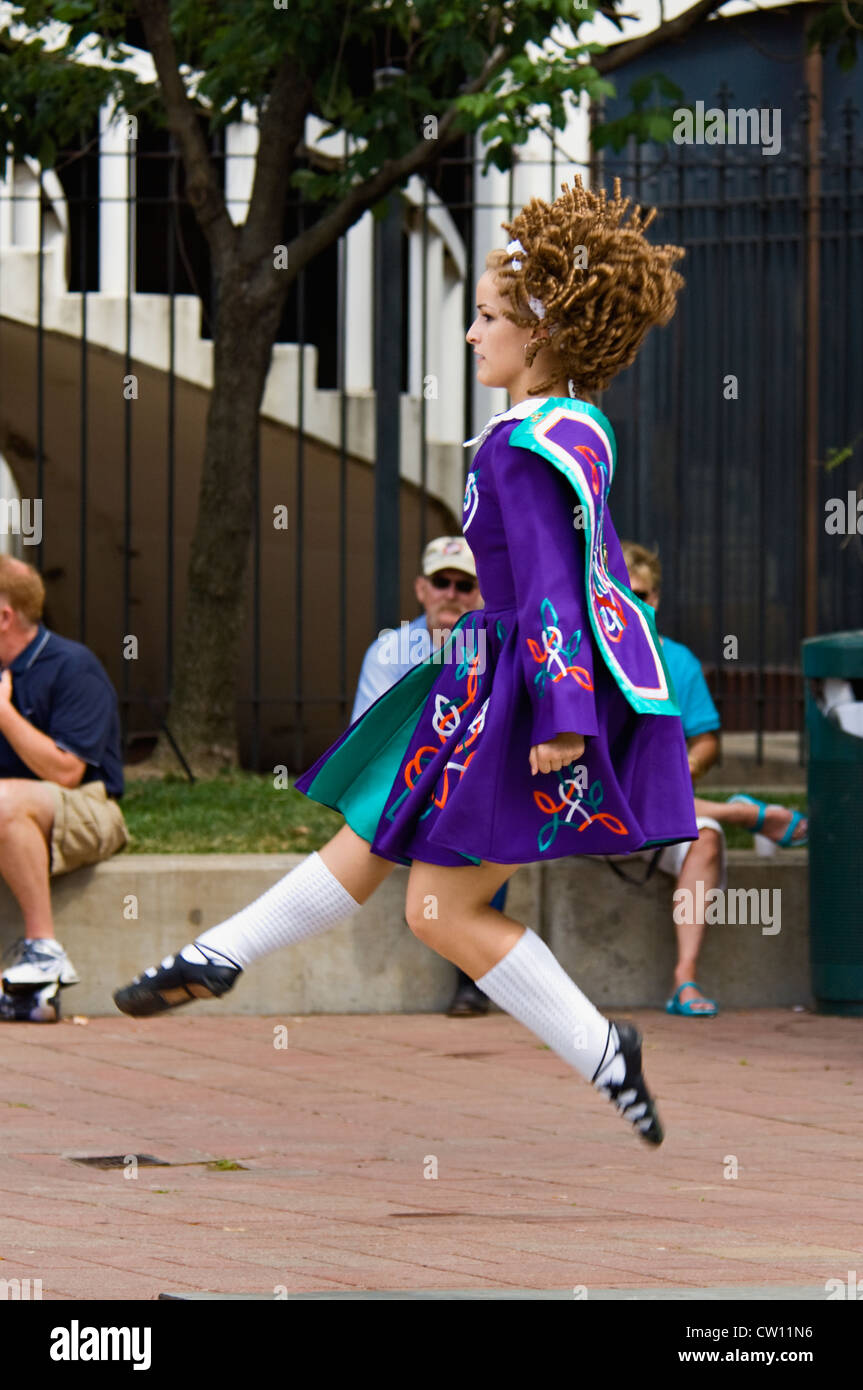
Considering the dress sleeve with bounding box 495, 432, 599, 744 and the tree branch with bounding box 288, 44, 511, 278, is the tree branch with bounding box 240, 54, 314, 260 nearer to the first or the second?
the tree branch with bounding box 288, 44, 511, 278

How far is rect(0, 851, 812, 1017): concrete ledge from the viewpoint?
7.06 meters

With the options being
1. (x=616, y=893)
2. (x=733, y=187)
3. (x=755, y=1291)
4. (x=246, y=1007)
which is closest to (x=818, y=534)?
(x=733, y=187)

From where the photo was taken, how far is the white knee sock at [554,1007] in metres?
4.17

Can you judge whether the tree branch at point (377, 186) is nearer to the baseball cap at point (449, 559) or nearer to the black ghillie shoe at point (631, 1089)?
the baseball cap at point (449, 559)

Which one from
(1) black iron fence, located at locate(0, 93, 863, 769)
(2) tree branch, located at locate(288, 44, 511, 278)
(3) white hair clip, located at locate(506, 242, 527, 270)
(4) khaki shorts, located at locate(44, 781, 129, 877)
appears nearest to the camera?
(3) white hair clip, located at locate(506, 242, 527, 270)

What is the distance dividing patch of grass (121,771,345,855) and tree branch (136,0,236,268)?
2.30 metres

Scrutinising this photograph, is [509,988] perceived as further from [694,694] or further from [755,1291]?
[694,694]

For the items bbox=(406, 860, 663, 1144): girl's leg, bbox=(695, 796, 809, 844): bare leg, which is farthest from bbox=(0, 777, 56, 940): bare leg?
bbox=(406, 860, 663, 1144): girl's leg

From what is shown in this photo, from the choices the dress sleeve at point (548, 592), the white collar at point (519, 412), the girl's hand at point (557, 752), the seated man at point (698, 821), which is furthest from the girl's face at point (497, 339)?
the seated man at point (698, 821)

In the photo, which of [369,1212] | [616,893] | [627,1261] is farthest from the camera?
[616,893]

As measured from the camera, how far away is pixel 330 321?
14.1 m

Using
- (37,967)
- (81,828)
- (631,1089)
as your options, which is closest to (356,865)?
(631,1089)

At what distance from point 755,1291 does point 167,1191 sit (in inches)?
66.4

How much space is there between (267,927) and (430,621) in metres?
3.34
